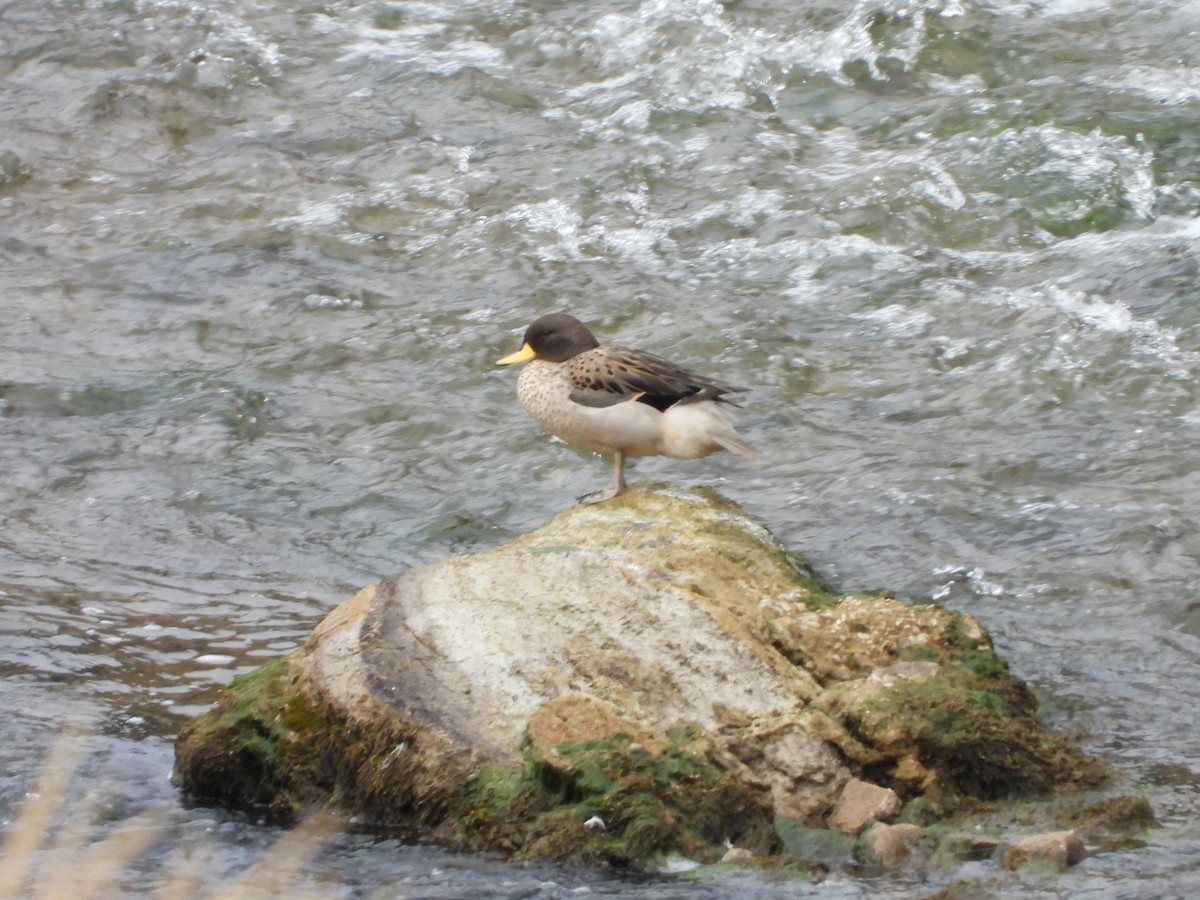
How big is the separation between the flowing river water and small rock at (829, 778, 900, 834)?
23 centimetres

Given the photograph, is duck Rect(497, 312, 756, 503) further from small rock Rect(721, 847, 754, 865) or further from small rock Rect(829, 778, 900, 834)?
small rock Rect(721, 847, 754, 865)

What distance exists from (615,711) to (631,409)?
1773mm

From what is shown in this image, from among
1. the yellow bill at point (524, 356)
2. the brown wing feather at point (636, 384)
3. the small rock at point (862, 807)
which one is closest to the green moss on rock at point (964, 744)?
the small rock at point (862, 807)

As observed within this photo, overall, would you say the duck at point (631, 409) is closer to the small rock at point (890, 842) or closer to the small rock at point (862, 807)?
the small rock at point (862, 807)

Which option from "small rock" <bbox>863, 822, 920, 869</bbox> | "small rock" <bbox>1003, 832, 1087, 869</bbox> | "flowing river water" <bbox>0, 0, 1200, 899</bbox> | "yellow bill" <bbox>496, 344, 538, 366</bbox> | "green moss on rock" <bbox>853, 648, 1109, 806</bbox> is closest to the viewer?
"small rock" <bbox>1003, 832, 1087, 869</bbox>

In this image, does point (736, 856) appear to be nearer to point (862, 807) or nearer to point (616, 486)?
point (862, 807)

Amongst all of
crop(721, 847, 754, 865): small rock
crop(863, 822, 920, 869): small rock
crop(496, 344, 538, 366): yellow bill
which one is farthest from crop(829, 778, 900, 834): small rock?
crop(496, 344, 538, 366): yellow bill

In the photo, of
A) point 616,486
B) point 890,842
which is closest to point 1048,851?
point 890,842

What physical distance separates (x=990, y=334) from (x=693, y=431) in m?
3.26

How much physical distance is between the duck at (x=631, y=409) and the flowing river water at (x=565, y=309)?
3.21 feet

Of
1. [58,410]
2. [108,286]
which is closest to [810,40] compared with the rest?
[108,286]

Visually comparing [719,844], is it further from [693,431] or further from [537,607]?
[693,431]

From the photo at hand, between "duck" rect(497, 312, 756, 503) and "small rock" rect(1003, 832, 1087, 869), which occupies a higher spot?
"duck" rect(497, 312, 756, 503)

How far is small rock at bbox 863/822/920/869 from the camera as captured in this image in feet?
14.6
